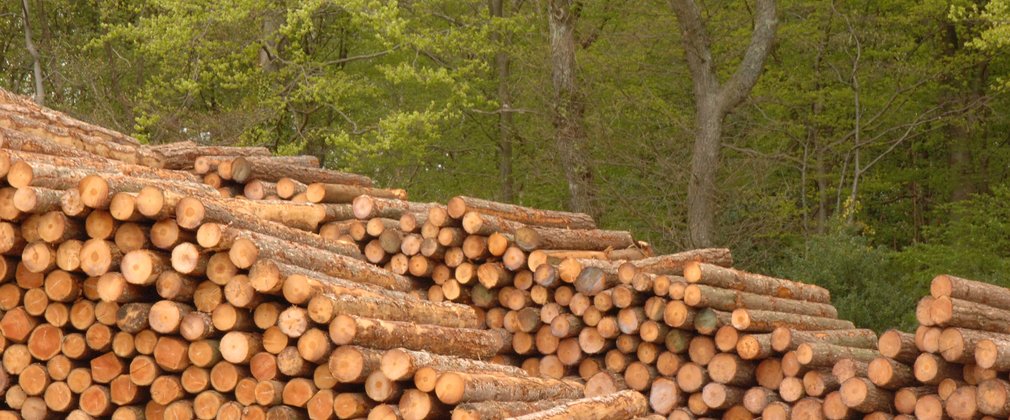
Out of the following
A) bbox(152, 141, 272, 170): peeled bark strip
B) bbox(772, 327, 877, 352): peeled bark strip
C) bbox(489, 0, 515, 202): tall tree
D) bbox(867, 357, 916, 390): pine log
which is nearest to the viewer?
bbox(867, 357, 916, 390): pine log

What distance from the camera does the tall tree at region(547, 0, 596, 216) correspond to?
21.0 metres

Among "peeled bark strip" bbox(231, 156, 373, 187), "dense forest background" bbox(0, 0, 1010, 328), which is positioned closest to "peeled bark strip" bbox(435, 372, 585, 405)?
"peeled bark strip" bbox(231, 156, 373, 187)

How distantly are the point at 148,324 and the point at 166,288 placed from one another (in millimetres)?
228

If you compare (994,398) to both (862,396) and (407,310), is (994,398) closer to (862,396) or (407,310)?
(862,396)

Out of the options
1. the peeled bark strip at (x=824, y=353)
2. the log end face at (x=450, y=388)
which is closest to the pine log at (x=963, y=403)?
the peeled bark strip at (x=824, y=353)

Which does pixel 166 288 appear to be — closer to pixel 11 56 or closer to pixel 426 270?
pixel 426 270

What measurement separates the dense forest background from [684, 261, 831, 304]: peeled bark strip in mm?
6921

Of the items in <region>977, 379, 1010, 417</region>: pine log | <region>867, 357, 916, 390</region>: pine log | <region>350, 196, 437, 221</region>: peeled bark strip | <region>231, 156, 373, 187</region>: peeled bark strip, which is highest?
<region>977, 379, 1010, 417</region>: pine log

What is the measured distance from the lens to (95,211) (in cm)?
681

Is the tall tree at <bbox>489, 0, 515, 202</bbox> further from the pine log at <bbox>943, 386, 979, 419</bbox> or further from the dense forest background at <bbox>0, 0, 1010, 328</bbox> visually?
the pine log at <bbox>943, 386, 979, 419</bbox>

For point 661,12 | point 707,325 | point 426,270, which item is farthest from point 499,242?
point 661,12

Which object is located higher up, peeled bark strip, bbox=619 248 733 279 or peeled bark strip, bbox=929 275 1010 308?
peeled bark strip, bbox=929 275 1010 308

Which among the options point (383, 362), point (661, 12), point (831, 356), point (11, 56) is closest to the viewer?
point (383, 362)

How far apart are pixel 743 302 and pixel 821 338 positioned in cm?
66
